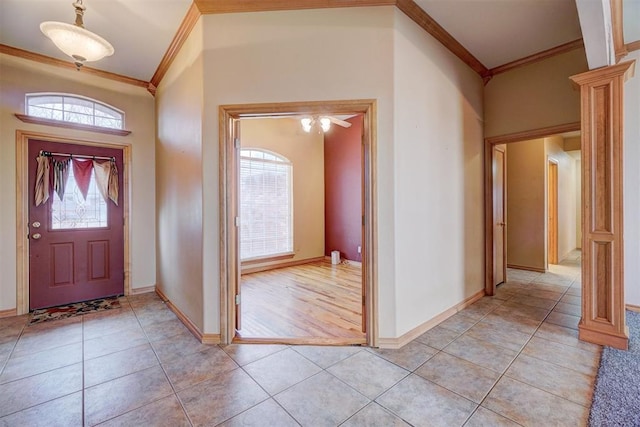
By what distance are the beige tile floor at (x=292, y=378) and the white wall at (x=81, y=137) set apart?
3.52 feet

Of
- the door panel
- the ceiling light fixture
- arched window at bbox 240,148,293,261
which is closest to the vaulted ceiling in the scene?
the ceiling light fixture

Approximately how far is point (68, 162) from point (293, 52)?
320 cm

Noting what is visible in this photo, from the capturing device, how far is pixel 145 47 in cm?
313

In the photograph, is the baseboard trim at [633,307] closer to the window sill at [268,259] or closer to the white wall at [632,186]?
the white wall at [632,186]

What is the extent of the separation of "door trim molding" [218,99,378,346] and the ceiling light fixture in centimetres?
103

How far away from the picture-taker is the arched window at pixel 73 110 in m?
3.36

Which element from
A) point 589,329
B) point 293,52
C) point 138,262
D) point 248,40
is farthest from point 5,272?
point 589,329

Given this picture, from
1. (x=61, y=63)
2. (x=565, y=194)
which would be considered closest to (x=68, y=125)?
(x=61, y=63)

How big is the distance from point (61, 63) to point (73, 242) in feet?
7.16

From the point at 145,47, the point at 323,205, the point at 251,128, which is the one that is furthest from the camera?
the point at 323,205

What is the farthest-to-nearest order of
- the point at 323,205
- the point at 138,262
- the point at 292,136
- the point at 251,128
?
the point at 323,205, the point at 292,136, the point at 251,128, the point at 138,262

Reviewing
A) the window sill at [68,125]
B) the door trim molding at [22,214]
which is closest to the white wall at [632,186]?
the window sill at [68,125]

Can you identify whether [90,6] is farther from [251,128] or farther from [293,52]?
[251,128]

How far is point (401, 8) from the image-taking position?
2.42 metres
